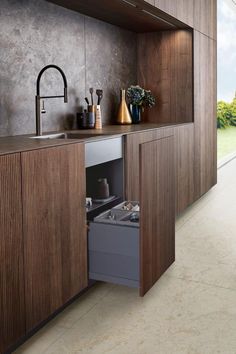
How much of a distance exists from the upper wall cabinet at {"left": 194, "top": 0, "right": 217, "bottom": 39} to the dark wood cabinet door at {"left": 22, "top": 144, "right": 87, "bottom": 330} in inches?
110

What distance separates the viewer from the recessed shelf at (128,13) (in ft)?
10.8

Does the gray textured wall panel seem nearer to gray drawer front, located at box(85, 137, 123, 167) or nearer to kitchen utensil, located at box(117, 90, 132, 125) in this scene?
kitchen utensil, located at box(117, 90, 132, 125)

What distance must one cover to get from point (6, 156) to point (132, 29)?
9.92 feet

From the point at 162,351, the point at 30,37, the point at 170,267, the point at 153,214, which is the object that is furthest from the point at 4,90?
the point at 162,351

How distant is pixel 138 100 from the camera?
4332mm

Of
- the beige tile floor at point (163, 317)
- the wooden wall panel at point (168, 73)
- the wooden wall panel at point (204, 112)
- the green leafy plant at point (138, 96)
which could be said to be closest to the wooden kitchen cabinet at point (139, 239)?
the beige tile floor at point (163, 317)

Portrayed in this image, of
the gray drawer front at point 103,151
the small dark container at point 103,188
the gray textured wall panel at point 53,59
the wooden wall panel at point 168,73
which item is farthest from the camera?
the wooden wall panel at point 168,73

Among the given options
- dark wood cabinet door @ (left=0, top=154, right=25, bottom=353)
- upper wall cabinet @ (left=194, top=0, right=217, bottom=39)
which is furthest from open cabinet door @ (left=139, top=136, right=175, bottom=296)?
upper wall cabinet @ (left=194, top=0, right=217, bottom=39)

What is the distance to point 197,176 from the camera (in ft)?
15.7

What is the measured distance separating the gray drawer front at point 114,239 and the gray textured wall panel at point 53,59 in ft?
2.87

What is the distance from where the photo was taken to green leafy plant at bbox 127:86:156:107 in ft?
14.1

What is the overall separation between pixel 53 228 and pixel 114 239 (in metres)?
0.41

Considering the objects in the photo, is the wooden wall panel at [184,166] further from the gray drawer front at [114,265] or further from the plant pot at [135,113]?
the gray drawer front at [114,265]

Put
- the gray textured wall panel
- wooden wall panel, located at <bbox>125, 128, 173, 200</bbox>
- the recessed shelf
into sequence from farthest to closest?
the recessed shelf, wooden wall panel, located at <bbox>125, 128, 173, 200</bbox>, the gray textured wall panel
